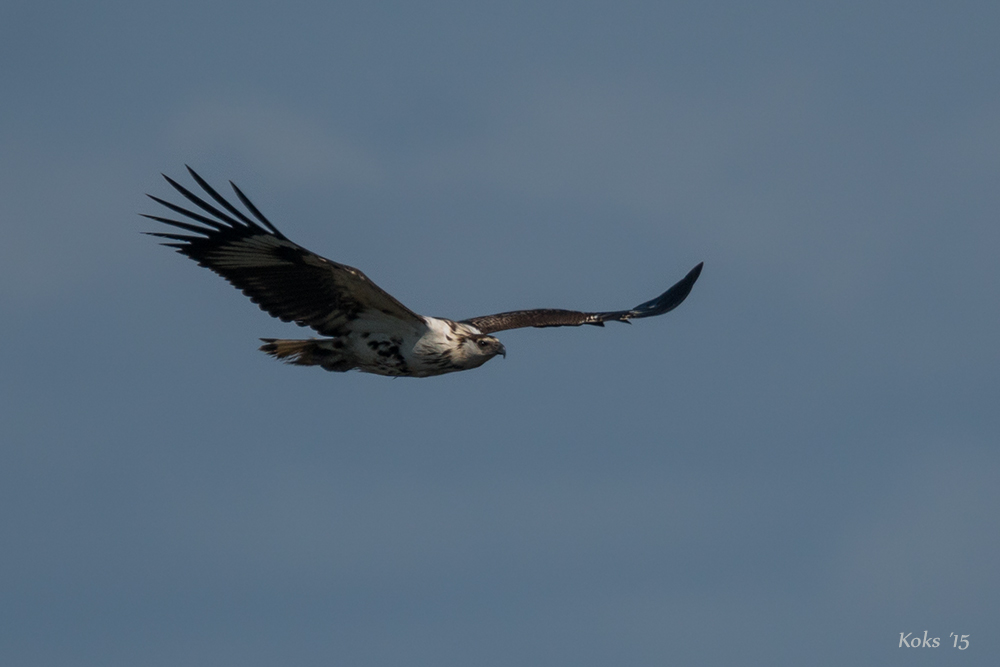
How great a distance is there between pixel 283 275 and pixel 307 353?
1015mm

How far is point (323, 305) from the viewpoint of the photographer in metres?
14.2

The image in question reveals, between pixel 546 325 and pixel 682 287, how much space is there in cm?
271

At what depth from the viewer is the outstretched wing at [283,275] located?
13.7 meters

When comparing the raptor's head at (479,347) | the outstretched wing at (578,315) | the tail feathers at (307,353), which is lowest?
the tail feathers at (307,353)

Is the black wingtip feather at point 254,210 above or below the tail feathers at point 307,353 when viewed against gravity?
above

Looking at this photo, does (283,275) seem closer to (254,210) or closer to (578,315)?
(254,210)

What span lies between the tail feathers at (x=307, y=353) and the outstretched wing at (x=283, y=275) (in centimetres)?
31

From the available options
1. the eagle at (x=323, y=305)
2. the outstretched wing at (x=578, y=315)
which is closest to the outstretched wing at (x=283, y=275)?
the eagle at (x=323, y=305)

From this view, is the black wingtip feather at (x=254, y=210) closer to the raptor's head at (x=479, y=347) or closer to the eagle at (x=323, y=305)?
the eagle at (x=323, y=305)

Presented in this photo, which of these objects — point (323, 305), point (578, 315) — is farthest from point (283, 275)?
point (578, 315)

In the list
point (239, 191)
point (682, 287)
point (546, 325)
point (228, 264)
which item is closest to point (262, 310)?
point (228, 264)

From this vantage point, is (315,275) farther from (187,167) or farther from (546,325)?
(546,325)

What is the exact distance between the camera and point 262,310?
1414 cm

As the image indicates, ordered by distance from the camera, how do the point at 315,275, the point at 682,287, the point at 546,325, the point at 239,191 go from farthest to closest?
the point at 682,287 < the point at 546,325 < the point at 315,275 < the point at 239,191
